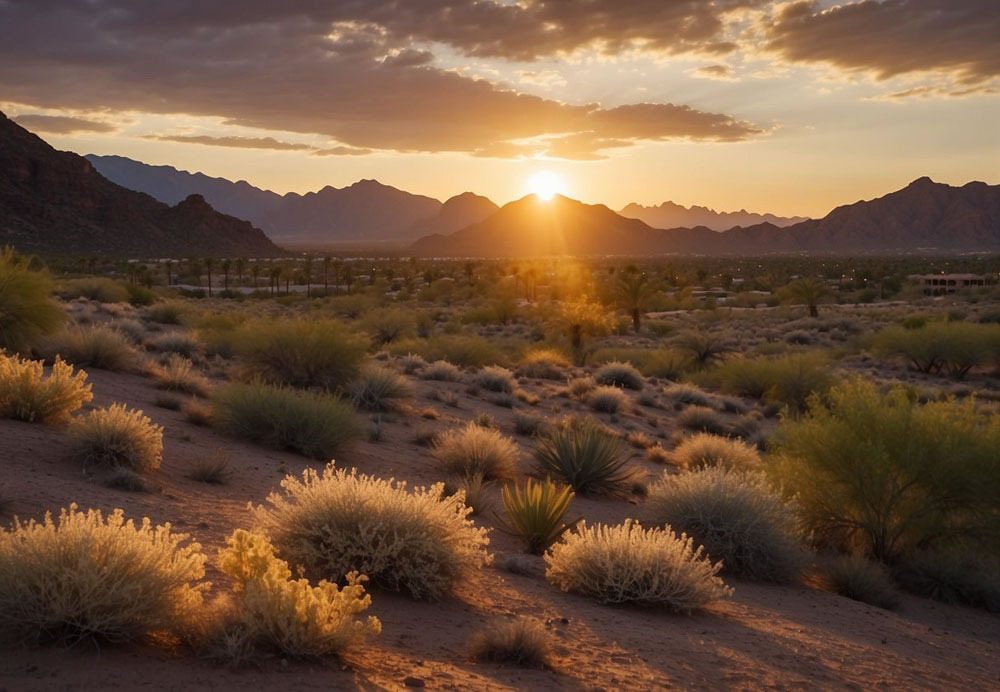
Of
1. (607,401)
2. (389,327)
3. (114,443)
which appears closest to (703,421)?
(607,401)

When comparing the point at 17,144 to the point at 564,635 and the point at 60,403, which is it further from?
the point at 564,635

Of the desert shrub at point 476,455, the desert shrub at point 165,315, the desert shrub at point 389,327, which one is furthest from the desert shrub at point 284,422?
the desert shrub at point 389,327

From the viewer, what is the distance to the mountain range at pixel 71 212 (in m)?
98.3

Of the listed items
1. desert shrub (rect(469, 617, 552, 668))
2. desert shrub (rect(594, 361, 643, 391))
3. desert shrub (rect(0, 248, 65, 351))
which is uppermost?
desert shrub (rect(0, 248, 65, 351))

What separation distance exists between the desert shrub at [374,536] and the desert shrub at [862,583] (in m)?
4.63

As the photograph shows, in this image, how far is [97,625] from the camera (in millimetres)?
5172

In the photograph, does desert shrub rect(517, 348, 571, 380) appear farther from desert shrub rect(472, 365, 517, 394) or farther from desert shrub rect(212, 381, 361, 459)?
desert shrub rect(212, 381, 361, 459)

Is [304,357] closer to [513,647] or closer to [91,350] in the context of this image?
[91,350]

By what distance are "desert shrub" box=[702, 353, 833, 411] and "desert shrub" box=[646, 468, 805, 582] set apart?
13.3 m

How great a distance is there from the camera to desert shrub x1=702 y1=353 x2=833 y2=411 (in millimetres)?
24766

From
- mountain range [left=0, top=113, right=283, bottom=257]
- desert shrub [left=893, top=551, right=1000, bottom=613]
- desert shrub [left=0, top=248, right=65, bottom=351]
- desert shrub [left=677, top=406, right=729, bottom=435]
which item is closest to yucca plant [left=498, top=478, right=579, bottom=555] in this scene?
desert shrub [left=893, top=551, right=1000, bottom=613]

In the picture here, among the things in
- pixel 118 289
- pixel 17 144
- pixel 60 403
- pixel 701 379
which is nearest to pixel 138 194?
pixel 17 144

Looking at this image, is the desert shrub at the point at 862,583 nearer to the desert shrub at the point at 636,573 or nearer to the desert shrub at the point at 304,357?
the desert shrub at the point at 636,573

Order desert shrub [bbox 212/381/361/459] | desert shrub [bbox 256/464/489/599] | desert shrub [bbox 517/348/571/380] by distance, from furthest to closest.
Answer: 1. desert shrub [bbox 517/348/571/380]
2. desert shrub [bbox 212/381/361/459]
3. desert shrub [bbox 256/464/489/599]
